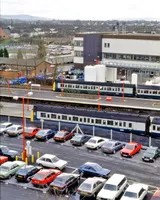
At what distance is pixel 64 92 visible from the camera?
90.0 feet

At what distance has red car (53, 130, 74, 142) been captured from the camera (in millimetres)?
16845

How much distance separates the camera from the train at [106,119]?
17016 mm

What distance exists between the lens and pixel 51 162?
13.6 metres

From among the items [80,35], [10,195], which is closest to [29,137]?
[10,195]

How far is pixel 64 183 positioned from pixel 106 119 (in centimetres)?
664

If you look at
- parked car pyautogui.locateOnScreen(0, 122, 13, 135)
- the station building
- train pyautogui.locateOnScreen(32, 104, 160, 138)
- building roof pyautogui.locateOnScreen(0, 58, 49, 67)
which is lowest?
parked car pyautogui.locateOnScreen(0, 122, 13, 135)

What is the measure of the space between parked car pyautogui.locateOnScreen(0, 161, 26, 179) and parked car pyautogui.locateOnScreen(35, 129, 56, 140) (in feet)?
12.1

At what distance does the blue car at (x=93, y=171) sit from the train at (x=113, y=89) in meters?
13.0

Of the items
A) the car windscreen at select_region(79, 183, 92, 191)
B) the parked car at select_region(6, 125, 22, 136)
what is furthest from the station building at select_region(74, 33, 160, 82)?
the car windscreen at select_region(79, 183, 92, 191)

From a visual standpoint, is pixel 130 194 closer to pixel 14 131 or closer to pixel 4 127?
pixel 14 131

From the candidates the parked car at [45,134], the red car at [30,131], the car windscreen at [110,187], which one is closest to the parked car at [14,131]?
the red car at [30,131]

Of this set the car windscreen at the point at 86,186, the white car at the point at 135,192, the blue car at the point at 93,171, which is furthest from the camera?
the blue car at the point at 93,171

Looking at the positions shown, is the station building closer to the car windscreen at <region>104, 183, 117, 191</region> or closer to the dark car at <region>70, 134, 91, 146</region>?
the dark car at <region>70, 134, 91, 146</region>

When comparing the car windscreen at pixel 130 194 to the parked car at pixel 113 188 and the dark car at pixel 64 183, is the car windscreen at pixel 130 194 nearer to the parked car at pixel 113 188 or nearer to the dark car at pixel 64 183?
the parked car at pixel 113 188
